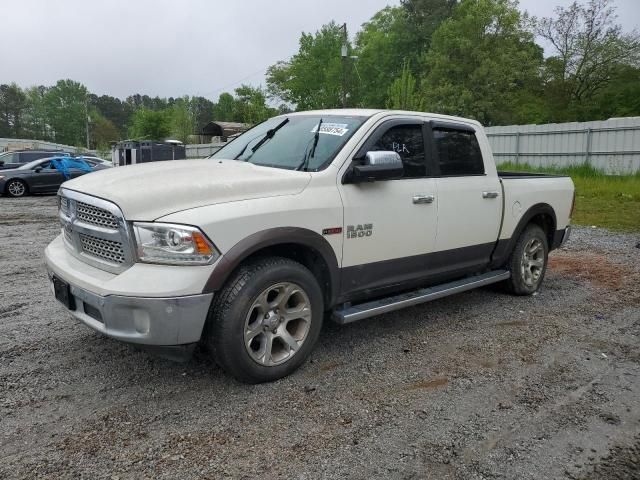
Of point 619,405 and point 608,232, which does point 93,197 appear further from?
point 608,232

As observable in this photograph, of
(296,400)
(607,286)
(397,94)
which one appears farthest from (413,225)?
(397,94)

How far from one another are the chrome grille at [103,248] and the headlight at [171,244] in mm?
194

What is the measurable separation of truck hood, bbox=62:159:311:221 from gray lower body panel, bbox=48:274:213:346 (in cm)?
51

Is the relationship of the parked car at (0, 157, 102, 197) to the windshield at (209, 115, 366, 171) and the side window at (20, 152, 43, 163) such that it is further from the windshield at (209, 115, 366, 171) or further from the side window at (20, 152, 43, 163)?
the windshield at (209, 115, 366, 171)

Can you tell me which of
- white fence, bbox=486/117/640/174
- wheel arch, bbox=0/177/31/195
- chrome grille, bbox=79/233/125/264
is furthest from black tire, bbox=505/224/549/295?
wheel arch, bbox=0/177/31/195

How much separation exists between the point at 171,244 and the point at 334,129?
1746 mm

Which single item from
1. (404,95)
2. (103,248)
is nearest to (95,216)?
(103,248)

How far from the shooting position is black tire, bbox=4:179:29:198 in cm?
1756

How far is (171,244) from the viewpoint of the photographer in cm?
307

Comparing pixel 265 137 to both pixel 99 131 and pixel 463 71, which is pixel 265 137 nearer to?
pixel 463 71

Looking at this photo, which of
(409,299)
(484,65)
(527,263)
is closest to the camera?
(409,299)

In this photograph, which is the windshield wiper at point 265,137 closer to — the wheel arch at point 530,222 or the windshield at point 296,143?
the windshield at point 296,143

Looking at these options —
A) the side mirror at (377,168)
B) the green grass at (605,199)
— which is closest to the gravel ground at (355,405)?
the side mirror at (377,168)

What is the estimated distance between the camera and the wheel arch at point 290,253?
10.4ft
